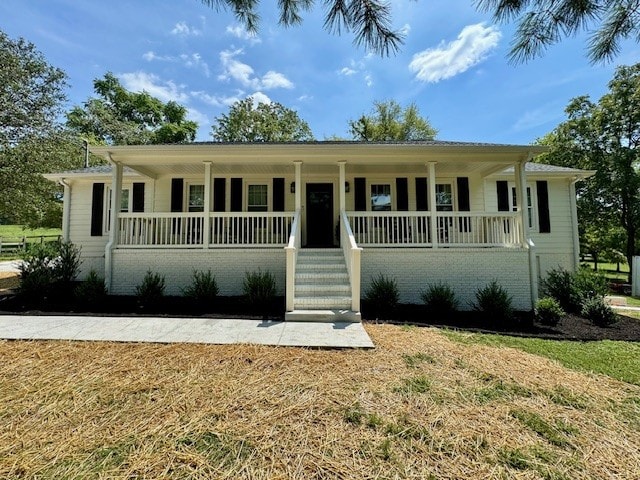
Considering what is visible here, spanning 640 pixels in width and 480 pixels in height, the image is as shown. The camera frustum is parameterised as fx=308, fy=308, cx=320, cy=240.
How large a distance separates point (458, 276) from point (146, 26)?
7.53 metres

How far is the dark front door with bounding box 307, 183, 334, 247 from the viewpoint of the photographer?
9.99 m

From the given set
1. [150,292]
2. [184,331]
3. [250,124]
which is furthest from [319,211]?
[250,124]

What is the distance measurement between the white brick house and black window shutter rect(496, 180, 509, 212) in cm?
4

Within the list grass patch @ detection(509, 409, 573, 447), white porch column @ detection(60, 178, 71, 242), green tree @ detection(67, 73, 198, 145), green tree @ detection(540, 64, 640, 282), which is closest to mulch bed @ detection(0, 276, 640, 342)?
grass patch @ detection(509, 409, 573, 447)

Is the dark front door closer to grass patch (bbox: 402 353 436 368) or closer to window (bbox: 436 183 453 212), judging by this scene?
window (bbox: 436 183 453 212)

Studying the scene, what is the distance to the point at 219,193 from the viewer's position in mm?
9969

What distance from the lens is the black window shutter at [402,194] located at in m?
9.86

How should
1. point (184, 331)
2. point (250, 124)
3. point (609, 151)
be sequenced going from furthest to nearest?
point (250, 124) < point (609, 151) < point (184, 331)

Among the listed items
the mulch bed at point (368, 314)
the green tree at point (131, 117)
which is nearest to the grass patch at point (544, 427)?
the mulch bed at point (368, 314)

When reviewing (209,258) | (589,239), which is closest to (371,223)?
(209,258)

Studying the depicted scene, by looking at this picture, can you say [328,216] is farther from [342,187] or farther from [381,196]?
[342,187]

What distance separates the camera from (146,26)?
430cm

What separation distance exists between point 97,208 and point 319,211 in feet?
23.4

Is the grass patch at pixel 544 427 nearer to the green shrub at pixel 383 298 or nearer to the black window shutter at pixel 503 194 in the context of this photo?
the green shrub at pixel 383 298
